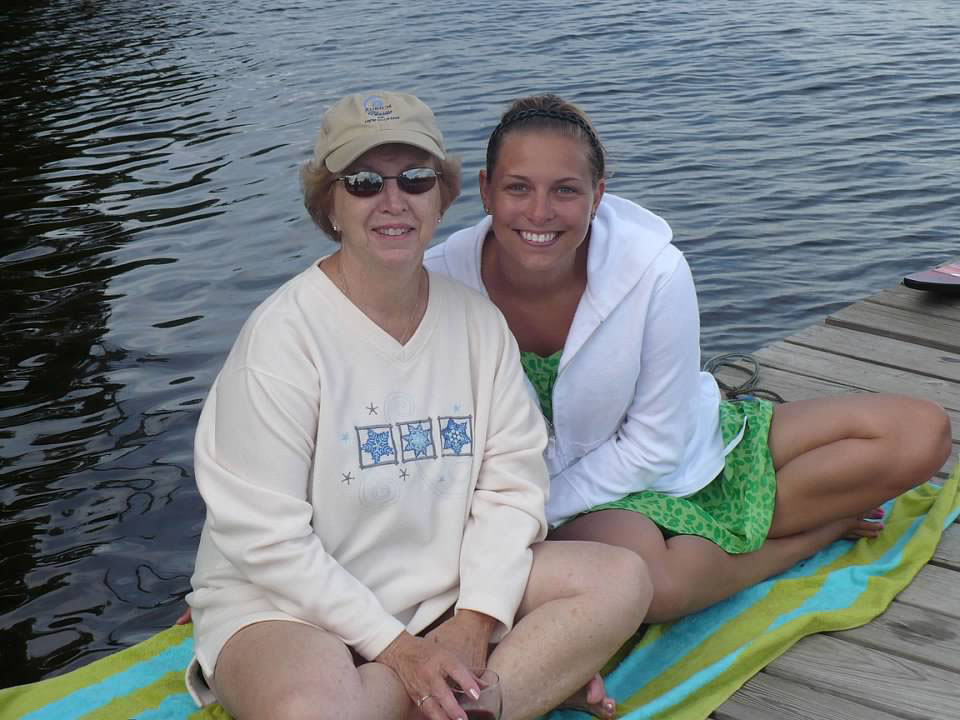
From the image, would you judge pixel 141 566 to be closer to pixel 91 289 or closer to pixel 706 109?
pixel 91 289

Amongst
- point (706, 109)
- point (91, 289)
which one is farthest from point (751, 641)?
point (706, 109)

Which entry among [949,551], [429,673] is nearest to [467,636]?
[429,673]

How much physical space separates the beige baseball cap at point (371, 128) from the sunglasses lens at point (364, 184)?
0.03m

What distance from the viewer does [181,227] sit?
7488 mm

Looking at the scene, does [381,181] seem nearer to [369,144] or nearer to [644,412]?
[369,144]

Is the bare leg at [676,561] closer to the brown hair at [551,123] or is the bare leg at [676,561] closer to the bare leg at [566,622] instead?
the bare leg at [566,622]

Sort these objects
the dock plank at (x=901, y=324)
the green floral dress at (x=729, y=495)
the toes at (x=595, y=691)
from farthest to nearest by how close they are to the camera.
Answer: the dock plank at (x=901, y=324)
the green floral dress at (x=729, y=495)
the toes at (x=595, y=691)

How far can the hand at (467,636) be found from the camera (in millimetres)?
2359

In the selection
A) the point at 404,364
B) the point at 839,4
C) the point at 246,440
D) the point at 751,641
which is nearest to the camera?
the point at 246,440

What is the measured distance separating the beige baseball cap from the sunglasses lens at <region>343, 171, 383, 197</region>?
31 millimetres

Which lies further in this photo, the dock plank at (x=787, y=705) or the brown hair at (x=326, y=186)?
the dock plank at (x=787, y=705)

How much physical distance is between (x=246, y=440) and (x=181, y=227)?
5456 mm

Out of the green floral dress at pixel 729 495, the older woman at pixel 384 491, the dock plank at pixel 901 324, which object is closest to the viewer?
the older woman at pixel 384 491

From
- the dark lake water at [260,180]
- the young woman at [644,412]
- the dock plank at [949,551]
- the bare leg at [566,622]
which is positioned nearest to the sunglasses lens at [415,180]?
the young woman at [644,412]
